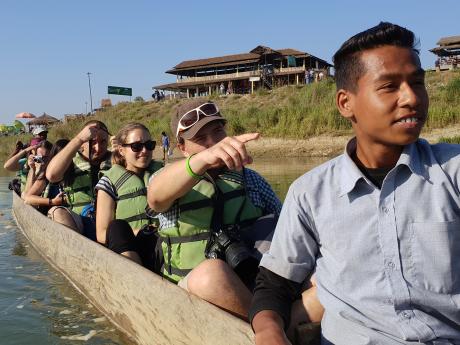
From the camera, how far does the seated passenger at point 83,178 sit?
478 centimetres

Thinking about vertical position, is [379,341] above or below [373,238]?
below

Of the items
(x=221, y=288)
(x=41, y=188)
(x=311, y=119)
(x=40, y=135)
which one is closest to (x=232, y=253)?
(x=221, y=288)

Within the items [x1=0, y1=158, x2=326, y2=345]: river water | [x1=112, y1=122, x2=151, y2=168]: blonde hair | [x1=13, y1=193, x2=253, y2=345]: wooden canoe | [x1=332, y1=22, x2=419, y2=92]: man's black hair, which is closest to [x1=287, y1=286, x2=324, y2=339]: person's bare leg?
[x1=13, y1=193, x2=253, y2=345]: wooden canoe

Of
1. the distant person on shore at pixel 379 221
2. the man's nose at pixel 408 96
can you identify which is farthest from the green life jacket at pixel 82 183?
the man's nose at pixel 408 96

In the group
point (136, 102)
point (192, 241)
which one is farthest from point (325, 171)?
point (136, 102)

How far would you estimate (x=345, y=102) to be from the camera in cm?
166

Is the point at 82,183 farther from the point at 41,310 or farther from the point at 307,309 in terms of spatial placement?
the point at 307,309

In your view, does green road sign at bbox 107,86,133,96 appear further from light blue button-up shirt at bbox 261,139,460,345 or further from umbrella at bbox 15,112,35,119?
light blue button-up shirt at bbox 261,139,460,345

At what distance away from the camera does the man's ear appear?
1630 millimetres

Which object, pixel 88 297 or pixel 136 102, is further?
pixel 136 102

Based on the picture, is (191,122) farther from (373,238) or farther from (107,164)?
(107,164)

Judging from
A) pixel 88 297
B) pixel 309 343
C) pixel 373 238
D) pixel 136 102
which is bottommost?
pixel 88 297

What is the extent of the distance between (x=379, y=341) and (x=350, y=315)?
108 millimetres

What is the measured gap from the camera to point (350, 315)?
1.52 metres
